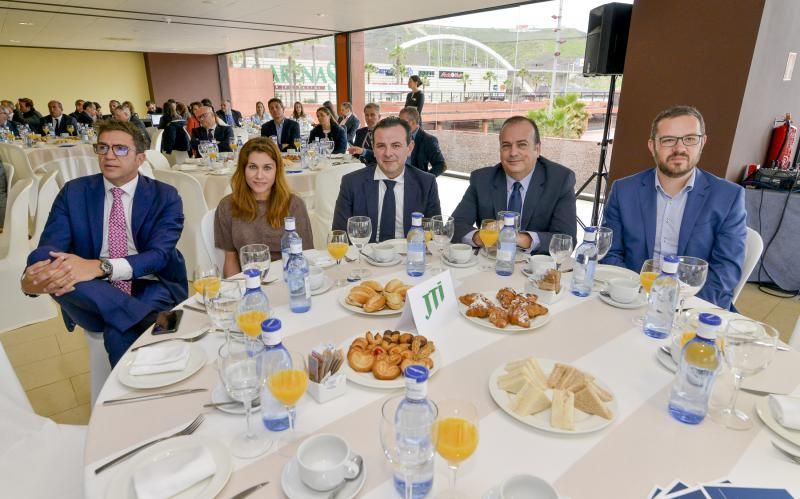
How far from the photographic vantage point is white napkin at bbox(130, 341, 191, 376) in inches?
46.8

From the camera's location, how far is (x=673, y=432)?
100 cm

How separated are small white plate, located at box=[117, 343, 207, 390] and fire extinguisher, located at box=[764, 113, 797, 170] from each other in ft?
16.6

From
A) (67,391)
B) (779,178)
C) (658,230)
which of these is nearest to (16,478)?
(67,391)

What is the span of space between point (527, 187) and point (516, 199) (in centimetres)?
9

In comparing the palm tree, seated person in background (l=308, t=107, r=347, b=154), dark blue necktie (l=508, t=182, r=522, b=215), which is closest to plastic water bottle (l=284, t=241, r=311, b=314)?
dark blue necktie (l=508, t=182, r=522, b=215)

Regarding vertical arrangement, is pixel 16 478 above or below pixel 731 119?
below

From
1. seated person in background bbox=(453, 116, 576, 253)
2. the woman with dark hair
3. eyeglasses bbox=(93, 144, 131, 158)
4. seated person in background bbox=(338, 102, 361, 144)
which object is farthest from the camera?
seated person in background bbox=(338, 102, 361, 144)

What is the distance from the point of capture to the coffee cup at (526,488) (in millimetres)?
779

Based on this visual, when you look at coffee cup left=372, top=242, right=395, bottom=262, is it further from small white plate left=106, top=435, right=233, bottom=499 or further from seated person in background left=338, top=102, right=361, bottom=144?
seated person in background left=338, top=102, right=361, bottom=144

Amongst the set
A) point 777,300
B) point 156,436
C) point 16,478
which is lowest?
point 777,300

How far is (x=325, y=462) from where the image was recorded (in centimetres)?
86

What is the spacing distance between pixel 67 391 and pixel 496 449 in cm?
262

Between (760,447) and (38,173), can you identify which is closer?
(760,447)

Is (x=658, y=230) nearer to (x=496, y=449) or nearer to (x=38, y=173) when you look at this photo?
(x=496, y=449)
